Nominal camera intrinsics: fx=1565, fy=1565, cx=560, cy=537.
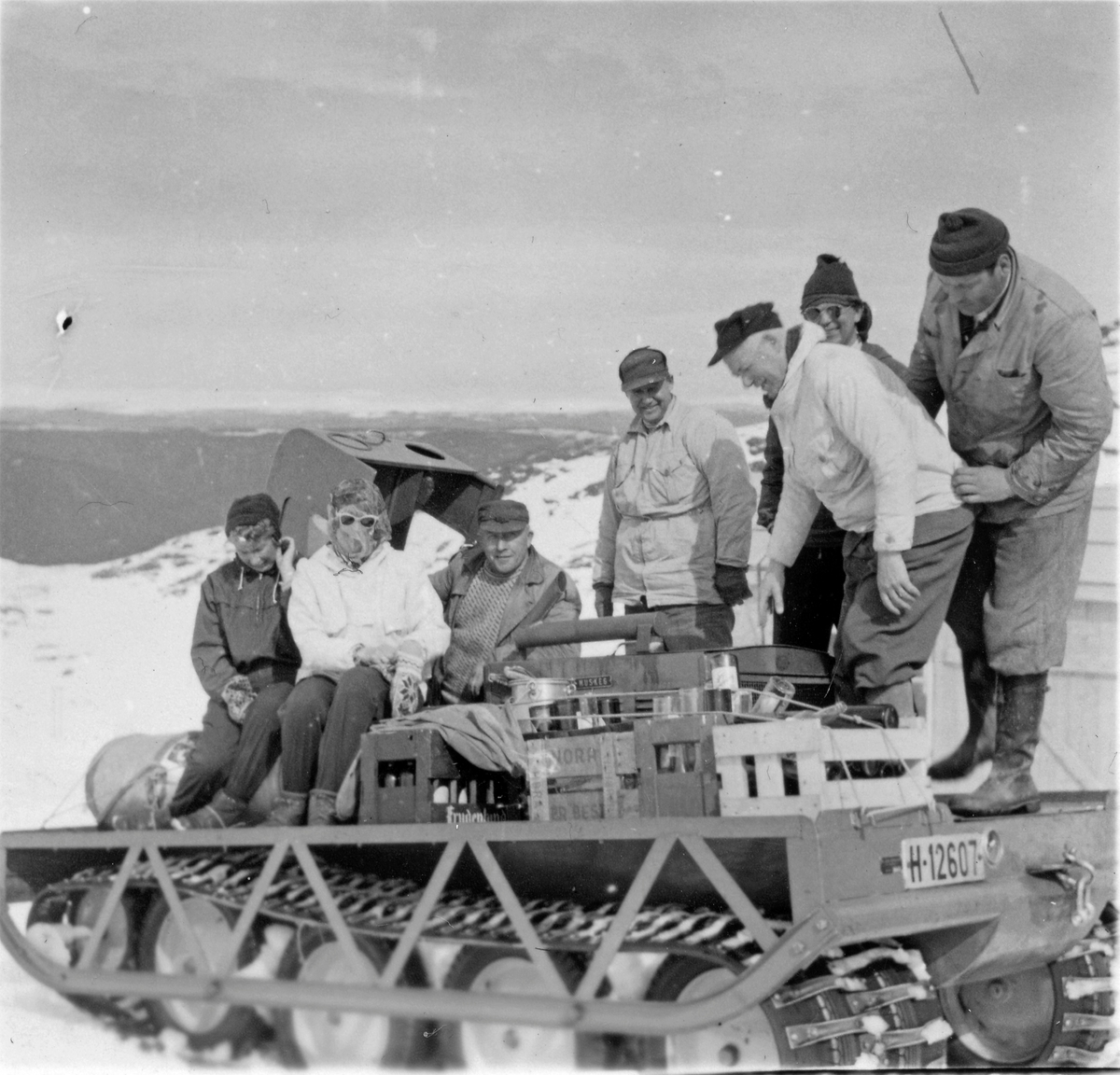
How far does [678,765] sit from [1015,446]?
6.47 feet

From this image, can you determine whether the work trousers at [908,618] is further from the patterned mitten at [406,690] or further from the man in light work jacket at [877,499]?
the patterned mitten at [406,690]

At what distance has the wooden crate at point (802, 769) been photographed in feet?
14.4

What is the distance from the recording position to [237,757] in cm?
602

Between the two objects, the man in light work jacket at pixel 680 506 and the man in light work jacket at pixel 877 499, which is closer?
the man in light work jacket at pixel 877 499

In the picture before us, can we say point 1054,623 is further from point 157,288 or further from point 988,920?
point 157,288

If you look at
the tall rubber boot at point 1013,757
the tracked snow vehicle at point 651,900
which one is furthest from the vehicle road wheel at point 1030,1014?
the tall rubber boot at point 1013,757

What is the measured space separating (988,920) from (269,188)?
6826 millimetres

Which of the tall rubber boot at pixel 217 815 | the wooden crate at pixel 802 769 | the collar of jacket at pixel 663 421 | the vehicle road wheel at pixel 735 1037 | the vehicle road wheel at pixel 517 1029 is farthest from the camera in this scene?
the collar of jacket at pixel 663 421

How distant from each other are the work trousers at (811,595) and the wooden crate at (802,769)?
1.64m

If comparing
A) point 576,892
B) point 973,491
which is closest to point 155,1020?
point 576,892

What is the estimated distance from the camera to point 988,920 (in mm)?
4789

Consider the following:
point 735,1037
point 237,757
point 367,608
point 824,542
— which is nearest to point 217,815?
point 237,757

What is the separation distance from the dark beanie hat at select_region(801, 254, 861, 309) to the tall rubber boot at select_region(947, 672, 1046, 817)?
165 cm

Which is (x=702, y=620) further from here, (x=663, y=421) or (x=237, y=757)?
(x=237, y=757)
